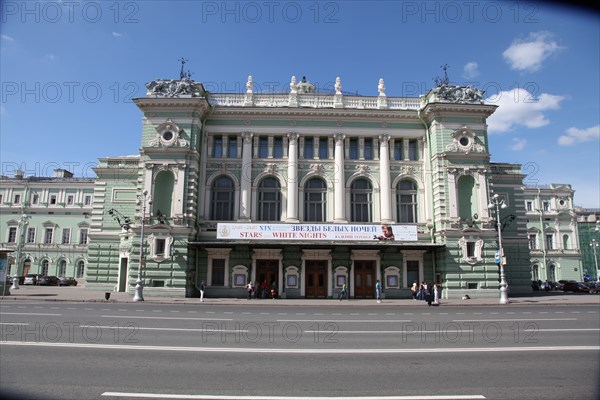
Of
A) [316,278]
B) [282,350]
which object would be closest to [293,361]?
[282,350]

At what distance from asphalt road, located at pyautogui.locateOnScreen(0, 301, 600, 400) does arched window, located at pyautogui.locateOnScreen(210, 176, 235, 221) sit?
849 inches

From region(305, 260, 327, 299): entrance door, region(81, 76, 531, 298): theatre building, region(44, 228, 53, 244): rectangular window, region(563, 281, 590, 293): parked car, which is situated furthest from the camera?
region(44, 228, 53, 244): rectangular window

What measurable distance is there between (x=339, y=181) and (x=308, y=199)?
2982 millimetres

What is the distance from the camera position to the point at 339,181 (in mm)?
36688

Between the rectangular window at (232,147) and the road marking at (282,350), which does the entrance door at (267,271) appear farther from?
the road marking at (282,350)

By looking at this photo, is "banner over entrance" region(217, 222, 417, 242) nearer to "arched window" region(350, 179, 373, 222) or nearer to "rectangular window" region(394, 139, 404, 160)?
"arched window" region(350, 179, 373, 222)

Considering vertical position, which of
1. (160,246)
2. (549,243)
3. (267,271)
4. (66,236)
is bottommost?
(267,271)

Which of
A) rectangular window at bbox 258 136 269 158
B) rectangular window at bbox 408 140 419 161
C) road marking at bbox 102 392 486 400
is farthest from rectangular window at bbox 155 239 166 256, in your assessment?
road marking at bbox 102 392 486 400

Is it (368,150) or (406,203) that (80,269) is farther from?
(406,203)

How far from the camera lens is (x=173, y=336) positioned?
41.4 feet

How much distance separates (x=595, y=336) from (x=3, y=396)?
47.5 feet

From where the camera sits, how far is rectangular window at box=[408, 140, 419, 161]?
38406mm

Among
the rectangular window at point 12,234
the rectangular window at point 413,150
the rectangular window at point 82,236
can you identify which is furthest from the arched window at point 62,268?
the rectangular window at point 413,150

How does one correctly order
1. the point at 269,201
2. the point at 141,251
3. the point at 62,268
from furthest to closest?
the point at 62,268 → the point at 269,201 → the point at 141,251
